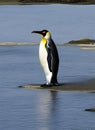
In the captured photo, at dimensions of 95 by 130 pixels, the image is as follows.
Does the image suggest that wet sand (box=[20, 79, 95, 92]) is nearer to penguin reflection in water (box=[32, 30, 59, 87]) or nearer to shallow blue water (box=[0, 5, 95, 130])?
shallow blue water (box=[0, 5, 95, 130])

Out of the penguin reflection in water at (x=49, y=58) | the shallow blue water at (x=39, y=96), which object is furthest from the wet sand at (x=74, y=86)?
the penguin reflection in water at (x=49, y=58)

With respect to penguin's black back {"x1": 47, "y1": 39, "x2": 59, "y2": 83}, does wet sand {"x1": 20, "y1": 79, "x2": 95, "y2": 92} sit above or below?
below

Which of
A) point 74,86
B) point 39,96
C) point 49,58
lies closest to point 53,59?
point 49,58

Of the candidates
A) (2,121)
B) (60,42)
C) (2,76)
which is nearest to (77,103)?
(2,121)

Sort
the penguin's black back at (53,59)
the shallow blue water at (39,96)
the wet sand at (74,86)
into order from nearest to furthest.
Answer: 1. the shallow blue water at (39,96)
2. the wet sand at (74,86)
3. the penguin's black back at (53,59)

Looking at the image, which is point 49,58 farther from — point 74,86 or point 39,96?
point 39,96

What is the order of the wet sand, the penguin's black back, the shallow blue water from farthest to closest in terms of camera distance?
1. the penguin's black back
2. the wet sand
3. the shallow blue water

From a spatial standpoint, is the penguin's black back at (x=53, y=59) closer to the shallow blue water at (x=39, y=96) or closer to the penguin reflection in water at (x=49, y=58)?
the penguin reflection in water at (x=49, y=58)

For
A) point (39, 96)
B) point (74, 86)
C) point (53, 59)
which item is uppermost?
point (53, 59)

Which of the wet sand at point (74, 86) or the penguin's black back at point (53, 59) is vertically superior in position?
the penguin's black back at point (53, 59)

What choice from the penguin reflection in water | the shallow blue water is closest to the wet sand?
the shallow blue water

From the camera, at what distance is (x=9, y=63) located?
21516 mm

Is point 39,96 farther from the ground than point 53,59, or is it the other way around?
point 53,59

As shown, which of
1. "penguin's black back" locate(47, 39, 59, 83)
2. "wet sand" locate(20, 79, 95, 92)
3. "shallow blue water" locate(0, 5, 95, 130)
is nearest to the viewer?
"shallow blue water" locate(0, 5, 95, 130)
